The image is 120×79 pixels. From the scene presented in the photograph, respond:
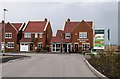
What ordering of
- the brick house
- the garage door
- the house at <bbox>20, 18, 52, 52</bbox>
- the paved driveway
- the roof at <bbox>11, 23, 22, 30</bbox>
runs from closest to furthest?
the paved driveway
the brick house
the house at <bbox>20, 18, 52, 52</bbox>
the garage door
the roof at <bbox>11, 23, 22, 30</bbox>

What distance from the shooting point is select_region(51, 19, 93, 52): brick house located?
68625 mm

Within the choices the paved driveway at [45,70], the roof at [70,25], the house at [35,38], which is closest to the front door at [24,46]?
the house at [35,38]

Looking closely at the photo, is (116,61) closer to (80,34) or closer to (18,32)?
(80,34)

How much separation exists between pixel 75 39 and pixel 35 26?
12500 mm

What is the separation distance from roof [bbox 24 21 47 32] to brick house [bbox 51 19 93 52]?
4958 mm

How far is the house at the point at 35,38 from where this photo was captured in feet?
233

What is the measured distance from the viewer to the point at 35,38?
2813 inches

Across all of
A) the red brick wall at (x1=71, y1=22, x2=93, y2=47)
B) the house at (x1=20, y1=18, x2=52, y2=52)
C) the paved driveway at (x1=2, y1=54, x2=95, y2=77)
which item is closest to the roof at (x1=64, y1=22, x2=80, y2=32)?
the red brick wall at (x1=71, y1=22, x2=93, y2=47)

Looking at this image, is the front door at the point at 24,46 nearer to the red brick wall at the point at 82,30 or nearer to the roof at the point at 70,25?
the roof at the point at 70,25

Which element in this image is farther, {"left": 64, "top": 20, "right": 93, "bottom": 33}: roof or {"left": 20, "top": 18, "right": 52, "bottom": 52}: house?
{"left": 64, "top": 20, "right": 93, "bottom": 33}: roof

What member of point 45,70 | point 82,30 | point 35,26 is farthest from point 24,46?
point 45,70

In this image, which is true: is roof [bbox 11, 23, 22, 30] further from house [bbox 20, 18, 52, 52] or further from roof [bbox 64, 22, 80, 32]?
roof [bbox 64, 22, 80, 32]

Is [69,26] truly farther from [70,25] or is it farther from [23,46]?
[23,46]

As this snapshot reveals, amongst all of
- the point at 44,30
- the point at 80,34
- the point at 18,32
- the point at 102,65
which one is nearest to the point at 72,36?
the point at 80,34
